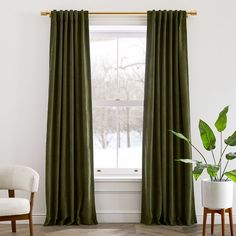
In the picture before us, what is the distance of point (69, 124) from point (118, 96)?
0.74 m

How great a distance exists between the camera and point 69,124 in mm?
5102

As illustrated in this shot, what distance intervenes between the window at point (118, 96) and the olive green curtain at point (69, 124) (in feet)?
1.27

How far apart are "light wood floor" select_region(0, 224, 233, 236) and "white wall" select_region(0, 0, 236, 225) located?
13.0 inches

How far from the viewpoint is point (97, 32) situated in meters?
5.48

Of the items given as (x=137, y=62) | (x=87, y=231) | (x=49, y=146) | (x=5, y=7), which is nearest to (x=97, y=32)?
(x=137, y=62)

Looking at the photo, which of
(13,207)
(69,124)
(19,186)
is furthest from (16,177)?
(69,124)

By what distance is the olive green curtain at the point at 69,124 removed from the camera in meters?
5.07

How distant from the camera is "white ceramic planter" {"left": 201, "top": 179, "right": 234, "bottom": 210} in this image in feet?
14.4

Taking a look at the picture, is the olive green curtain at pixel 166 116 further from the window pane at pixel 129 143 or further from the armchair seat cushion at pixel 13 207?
the armchair seat cushion at pixel 13 207

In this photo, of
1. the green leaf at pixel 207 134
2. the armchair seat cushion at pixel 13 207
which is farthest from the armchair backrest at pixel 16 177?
the green leaf at pixel 207 134

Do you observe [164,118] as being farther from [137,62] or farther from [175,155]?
[137,62]

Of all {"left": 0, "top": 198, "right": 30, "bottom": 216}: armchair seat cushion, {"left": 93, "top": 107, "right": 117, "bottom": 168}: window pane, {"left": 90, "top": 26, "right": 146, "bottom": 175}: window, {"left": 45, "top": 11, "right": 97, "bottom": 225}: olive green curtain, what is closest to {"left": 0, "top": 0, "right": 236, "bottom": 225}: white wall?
{"left": 45, "top": 11, "right": 97, "bottom": 225}: olive green curtain

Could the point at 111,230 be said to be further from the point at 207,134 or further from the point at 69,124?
the point at 207,134

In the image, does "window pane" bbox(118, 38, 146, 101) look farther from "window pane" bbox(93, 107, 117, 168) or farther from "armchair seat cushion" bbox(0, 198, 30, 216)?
"armchair seat cushion" bbox(0, 198, 30, 216)
